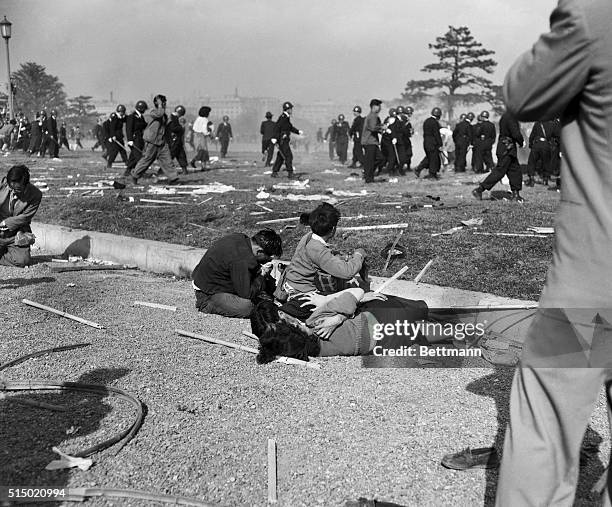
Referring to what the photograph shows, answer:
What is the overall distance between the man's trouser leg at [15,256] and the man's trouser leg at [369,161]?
35.1ft

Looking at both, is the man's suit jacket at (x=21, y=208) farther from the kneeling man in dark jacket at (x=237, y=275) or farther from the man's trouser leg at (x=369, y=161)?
the man's trouser leg at (x=369, y=161)

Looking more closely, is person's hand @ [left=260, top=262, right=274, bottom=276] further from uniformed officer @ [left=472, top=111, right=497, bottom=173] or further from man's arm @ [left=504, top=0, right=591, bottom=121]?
uniformed officer @ [left=472, top=111, right=497, bottom=173]

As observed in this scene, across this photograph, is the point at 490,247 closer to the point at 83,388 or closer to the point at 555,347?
Answer: the point at 83,388

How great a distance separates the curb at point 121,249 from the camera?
8.48 metres

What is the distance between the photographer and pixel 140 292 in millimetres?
7344

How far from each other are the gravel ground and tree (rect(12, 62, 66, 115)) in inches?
2873

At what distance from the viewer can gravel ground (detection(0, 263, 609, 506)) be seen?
328 cm

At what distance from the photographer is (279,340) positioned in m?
5.09

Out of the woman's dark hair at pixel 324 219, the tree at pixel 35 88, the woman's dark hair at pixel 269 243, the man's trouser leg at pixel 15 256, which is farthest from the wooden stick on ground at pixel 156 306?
the tree at pixel 35 88

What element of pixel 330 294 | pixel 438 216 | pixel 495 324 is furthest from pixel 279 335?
pixel 438 216

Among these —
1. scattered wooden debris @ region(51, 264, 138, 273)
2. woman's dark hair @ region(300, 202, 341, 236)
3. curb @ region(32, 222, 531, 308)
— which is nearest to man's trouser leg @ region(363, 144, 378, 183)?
curb @ region(32, 222, 531, 308)

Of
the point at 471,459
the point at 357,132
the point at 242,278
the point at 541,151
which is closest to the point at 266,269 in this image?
the point at 242,278

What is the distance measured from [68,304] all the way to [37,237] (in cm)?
407

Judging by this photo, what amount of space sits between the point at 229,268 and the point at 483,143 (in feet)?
50.0
